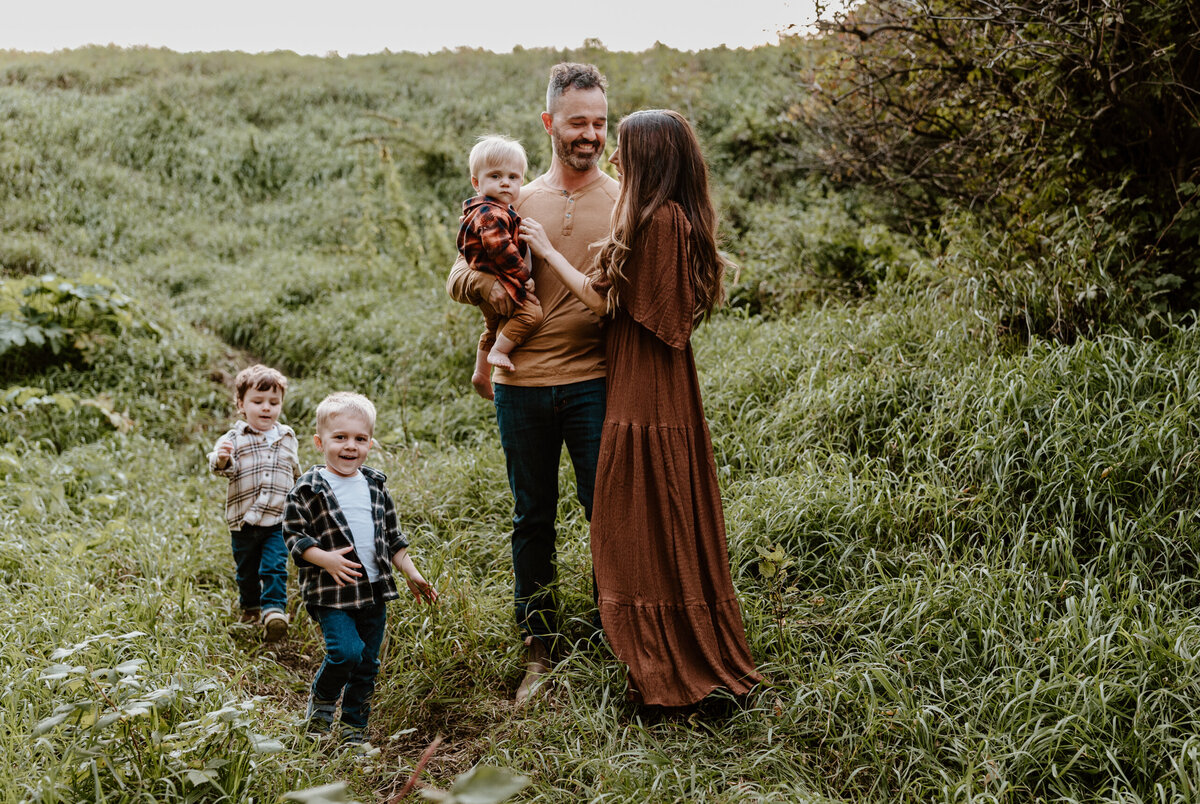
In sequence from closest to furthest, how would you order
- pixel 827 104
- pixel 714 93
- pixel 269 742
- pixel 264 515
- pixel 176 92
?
pixel 269 742
pixel 264 515
pixel 827 104
pixel 714 93
pixel 176 92

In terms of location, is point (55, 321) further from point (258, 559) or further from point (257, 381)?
point (258, 559)

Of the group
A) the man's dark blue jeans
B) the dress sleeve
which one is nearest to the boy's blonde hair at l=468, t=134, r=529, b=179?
the dress sleeve

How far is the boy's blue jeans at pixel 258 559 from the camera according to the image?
414 cm

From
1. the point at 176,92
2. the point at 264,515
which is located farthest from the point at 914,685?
the point at 176,92

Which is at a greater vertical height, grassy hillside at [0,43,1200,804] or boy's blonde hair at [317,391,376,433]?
boy's blonde hair at [317,391,376,433]

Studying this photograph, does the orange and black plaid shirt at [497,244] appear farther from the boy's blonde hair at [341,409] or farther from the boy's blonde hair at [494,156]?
the boy's blonde hair at [341,409]

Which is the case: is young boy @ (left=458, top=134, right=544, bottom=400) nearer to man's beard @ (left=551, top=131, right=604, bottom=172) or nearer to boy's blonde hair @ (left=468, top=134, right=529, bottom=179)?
boy's blonde hair @ (left=468, top=134, right=529, bottom=179)

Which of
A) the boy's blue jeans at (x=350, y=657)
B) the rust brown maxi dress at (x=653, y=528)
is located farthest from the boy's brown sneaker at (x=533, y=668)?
the boy's blue jeans at (x=350, y=657)

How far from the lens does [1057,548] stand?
3.57 metres

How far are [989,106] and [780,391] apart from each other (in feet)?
7.40

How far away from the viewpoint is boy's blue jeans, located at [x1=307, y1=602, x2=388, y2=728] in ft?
10.1

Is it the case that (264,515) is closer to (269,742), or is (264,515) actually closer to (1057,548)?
(269,742)

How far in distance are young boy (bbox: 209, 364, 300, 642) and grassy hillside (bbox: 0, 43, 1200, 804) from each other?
8.1 inches

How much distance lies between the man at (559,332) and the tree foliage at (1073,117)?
2429 millimetres
